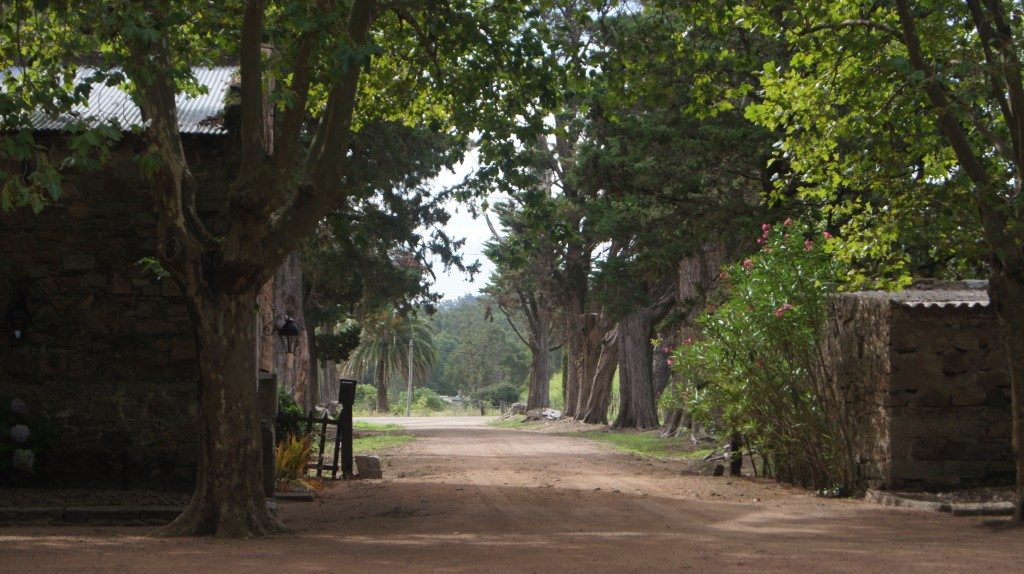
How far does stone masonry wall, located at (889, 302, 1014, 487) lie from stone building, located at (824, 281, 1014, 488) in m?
0.01

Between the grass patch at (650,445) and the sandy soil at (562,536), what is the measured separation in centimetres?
720

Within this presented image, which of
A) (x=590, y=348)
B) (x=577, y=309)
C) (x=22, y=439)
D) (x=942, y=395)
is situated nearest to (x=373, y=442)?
(x=590, y=348)

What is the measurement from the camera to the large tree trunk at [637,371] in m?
35.2

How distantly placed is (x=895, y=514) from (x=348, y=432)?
8505 millimetres

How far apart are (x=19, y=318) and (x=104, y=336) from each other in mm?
875

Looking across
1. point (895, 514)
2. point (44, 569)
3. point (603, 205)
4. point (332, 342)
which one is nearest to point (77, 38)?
point (44, 569)

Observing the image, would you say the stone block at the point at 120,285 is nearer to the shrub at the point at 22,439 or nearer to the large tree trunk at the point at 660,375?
the shrub at the point at 22,439

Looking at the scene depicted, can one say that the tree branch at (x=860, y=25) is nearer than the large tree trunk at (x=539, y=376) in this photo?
Yes

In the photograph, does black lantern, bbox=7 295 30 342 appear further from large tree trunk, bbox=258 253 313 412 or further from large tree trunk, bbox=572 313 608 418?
large tree trunk, bbox=572 313 608 418

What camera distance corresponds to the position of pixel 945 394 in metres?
11.9

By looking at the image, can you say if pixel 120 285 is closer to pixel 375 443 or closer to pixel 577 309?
pixel 375 443

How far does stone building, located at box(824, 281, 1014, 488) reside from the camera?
1184 cm

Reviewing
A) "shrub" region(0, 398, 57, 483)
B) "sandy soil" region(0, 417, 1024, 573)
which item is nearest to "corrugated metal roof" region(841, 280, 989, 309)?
"sandy soil" region(0, 417, 1024, 573)

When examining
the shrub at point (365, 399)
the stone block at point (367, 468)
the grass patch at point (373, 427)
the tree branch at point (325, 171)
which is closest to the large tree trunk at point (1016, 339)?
the tree branch at point (325, 171)
